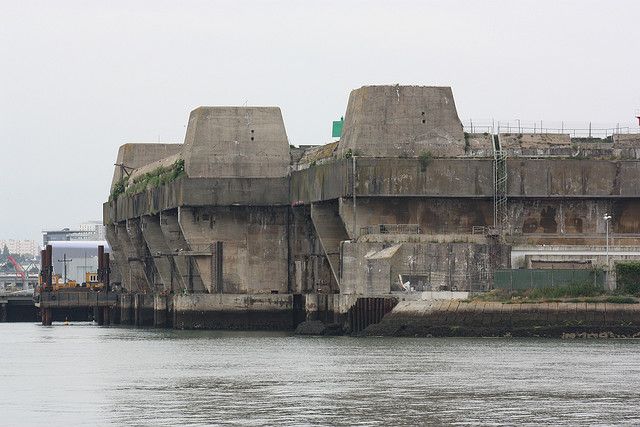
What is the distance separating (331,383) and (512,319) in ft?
→ 95.2

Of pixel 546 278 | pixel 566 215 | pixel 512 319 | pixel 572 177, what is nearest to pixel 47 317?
pixel 566 215

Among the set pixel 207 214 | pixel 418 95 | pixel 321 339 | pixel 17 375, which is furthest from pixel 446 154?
pixel 17 375

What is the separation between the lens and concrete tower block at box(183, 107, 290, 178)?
405ft

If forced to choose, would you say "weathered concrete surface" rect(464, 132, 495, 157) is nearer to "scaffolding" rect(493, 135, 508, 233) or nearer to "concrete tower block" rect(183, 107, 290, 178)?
"scaffolding" rect(493, 135, 508, 233)

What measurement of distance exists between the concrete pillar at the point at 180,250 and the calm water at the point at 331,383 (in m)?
31.5

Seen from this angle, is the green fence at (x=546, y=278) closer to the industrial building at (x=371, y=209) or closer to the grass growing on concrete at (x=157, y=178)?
the industrial building at (x=371, y=209)

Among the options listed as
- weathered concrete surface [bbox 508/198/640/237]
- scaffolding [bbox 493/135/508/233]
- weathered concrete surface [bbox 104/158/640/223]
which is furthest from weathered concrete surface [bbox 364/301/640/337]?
weathered concrete surface [bbox 508/198/640/237]

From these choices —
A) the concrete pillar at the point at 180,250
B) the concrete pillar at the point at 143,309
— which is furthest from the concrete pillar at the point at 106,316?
the concrete pillar at the point at 180,250

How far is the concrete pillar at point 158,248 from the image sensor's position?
5527 inches

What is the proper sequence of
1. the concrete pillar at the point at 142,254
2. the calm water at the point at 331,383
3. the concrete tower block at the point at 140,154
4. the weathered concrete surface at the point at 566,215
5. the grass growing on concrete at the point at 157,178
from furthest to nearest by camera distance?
the concrete tower block at the point at 140,154 < the concrete pillar at the point at 142,254 < the grass growing on concrete at the point at 157,178 < the weathered concrete surface at the point at 566,215 < the calm water at the point at 331,383

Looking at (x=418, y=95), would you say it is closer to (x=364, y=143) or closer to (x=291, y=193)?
(x=364, y=143)

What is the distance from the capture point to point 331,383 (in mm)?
65500

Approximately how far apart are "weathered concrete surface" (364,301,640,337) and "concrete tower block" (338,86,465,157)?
50.1 ft

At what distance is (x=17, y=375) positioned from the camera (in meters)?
72.9
